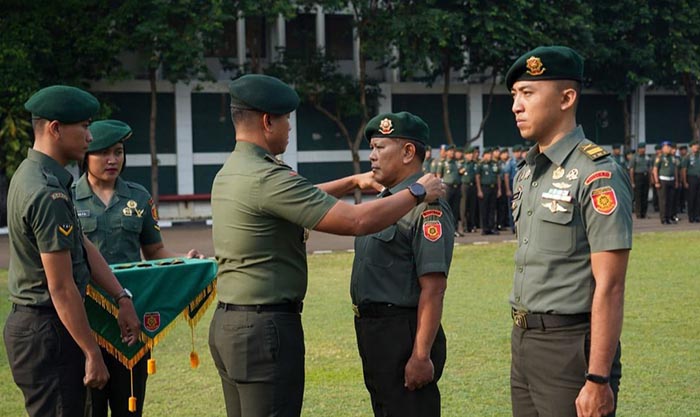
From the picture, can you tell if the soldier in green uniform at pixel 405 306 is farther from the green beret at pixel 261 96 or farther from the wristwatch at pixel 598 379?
the wristwatch at pixel 598 379

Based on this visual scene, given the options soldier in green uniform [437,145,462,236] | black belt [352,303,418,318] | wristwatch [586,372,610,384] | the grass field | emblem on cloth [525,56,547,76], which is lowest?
the grass field

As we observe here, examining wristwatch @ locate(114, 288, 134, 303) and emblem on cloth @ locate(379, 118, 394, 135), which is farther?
wristwatch @ locate(114, 288, 134, 303)

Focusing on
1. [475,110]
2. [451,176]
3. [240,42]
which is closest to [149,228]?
[451,176]

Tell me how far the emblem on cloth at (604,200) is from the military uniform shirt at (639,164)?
79.2 ft

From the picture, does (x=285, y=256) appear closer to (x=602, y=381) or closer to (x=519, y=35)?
(x=602, y=381)

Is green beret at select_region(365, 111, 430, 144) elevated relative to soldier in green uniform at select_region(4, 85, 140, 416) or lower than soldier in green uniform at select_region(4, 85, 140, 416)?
elevated

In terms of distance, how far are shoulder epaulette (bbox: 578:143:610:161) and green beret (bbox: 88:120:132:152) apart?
9.87ft

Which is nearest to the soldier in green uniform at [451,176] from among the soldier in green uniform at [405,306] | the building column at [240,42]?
the building column at [240,42]

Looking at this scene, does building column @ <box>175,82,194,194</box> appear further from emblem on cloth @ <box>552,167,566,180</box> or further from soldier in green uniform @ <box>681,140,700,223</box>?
emblem on cloth @ <box>552,167,566,180</box>

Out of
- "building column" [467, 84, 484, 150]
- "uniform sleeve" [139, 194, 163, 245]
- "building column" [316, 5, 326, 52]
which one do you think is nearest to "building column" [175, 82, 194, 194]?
"building column" [316, 5, 326, 52]

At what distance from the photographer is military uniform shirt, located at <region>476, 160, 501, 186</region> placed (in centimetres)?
2378

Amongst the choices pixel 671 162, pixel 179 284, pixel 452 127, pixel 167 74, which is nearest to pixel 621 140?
pixel 452 127

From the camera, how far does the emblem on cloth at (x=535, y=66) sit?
388 cm

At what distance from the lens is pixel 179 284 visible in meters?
5.38
